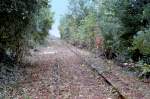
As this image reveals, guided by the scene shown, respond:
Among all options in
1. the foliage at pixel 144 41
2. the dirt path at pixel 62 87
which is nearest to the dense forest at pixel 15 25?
the dirt path at pixel 62 87

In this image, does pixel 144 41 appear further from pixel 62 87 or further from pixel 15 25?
pixel 15 25

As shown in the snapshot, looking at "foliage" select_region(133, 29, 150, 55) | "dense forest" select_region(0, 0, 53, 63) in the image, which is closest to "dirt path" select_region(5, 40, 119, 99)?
"dense forest" select_region(0, 0, 53, 63)

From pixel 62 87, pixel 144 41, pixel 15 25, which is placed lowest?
pixel 62 87

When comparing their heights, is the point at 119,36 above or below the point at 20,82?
above

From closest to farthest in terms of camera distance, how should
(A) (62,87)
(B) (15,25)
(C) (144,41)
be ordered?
(A) (62,87) < (C) (144,41) < (B) (15,25)

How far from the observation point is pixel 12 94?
34.6 feet

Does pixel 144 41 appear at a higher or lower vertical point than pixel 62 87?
higher

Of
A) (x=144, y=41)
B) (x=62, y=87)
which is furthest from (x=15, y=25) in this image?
(x=144, y=41)

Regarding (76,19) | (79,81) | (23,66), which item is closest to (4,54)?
(23,66)

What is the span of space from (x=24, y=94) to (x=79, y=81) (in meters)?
3.26

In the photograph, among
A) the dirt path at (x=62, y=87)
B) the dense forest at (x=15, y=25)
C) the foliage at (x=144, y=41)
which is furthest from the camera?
the dense forest at (x=15, y=25)

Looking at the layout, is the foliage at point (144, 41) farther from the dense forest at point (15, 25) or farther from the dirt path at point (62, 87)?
the dense forest at point (15, 25)

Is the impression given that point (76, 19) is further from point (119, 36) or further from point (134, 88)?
point (134, 88)

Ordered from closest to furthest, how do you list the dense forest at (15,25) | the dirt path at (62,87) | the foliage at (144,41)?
1. the dirt path at (62,87)
2. the foliage at (144,41)
3. the dense forest at (15,25)
